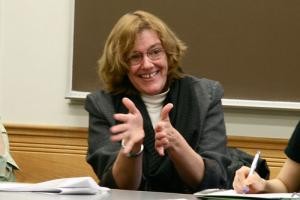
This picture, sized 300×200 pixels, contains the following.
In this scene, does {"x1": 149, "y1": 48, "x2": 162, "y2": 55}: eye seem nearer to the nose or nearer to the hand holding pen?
the nose

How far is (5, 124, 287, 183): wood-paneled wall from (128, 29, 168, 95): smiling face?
2.54 feet

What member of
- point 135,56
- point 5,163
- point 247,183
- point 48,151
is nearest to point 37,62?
point 48,151

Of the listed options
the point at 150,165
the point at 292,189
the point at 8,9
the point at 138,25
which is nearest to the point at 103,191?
the point at 150,165

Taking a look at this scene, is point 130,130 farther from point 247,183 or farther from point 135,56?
point 135,56

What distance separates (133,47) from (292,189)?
83 cm

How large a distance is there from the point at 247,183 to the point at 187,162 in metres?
0.44

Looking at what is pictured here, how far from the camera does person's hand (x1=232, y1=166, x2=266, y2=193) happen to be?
1.63m

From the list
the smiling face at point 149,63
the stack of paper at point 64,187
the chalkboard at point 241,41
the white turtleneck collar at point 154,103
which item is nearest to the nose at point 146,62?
the smiling face at point 149,63

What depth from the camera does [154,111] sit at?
231cm

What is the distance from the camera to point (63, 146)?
3051 millimetres

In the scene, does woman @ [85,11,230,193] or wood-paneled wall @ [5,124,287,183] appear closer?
woman @ [85,11,230,193]

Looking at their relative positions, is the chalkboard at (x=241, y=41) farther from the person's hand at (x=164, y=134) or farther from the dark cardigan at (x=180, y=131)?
the person's hand at (x=164, y=134)

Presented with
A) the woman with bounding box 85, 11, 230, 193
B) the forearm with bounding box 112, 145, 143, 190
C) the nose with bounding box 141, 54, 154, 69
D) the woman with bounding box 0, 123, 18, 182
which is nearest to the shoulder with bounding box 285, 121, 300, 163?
the woman with bounding box 85, 11, 230, 193

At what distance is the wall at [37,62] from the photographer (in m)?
3.02
